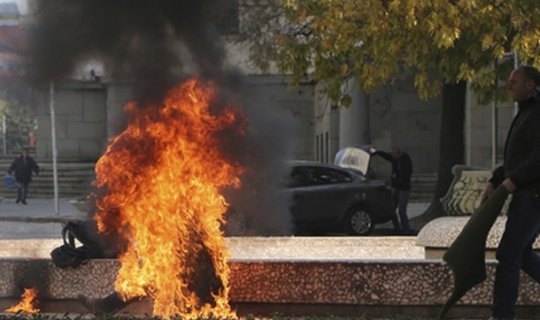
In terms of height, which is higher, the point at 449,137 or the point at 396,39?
the point at 396,39

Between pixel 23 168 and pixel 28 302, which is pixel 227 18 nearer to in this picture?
pixel 28 302

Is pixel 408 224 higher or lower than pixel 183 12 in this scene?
lower

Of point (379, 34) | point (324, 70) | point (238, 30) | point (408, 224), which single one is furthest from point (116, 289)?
point (408, 224)

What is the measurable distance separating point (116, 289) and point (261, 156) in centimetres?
204

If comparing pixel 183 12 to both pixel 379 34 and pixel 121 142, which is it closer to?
pixel 121 142

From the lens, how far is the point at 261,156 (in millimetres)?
8148

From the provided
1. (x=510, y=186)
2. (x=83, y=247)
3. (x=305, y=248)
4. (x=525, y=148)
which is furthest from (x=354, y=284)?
(x=305, y=248)

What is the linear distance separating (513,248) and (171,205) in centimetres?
210

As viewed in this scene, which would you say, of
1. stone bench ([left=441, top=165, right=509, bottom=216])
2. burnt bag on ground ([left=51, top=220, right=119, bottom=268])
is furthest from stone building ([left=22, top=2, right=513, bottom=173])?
burnt bag on ground ([left=51, top=220, right=119, bottom=268])

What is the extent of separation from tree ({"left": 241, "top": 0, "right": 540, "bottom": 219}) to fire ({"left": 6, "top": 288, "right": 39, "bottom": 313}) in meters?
5.63

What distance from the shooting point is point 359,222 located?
18969 mm

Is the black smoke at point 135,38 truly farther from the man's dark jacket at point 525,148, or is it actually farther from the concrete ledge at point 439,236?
the concrete ledge at point 439,236

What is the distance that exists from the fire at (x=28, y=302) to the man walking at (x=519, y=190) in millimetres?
3091

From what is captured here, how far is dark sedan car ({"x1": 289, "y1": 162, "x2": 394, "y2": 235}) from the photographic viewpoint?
1786 centimetres
